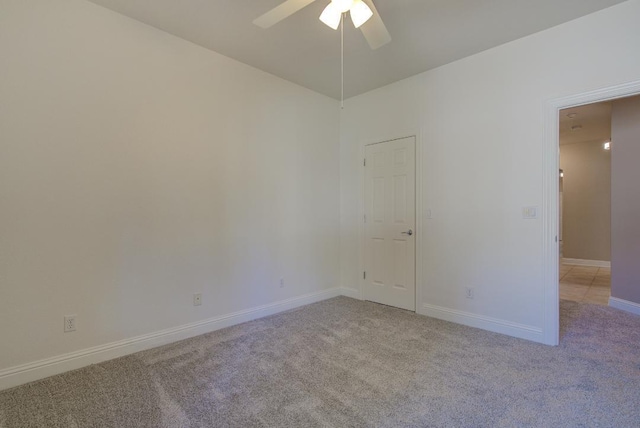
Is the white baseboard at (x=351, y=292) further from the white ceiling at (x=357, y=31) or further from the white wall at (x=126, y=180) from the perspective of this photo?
the white ceiling at (x=357, y=31)

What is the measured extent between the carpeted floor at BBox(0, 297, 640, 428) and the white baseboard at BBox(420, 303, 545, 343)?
102 mm

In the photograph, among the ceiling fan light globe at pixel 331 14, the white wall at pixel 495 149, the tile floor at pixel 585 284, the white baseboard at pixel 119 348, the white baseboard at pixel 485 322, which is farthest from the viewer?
the tile floor at pixel 585 284

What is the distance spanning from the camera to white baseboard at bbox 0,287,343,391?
6.71 ft

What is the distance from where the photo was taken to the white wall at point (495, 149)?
248 centimetres

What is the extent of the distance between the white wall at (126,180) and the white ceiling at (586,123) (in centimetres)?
404

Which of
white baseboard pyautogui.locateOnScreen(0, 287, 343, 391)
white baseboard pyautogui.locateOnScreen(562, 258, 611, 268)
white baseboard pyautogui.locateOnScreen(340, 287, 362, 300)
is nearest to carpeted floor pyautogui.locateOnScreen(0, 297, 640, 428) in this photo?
white baseboard pyautogui.locateOnScreen(0, 287, 343, 391)

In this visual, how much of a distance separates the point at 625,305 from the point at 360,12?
442cm

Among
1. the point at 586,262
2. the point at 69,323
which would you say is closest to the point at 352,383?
the point at 69,323

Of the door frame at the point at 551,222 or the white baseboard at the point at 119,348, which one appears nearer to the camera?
the white baseboard at the point at 119,348

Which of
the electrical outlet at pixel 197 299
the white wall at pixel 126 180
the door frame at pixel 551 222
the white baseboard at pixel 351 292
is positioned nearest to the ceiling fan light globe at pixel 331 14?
the white wall at pixel 126 180

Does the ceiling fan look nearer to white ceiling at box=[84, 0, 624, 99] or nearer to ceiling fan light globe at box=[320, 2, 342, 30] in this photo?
ceiling fan light globe at box=[320, 2, 342, 30]

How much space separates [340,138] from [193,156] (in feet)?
7.05

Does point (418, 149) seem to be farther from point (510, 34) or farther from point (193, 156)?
point (193, 156)

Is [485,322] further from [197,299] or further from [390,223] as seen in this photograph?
[197,299]
